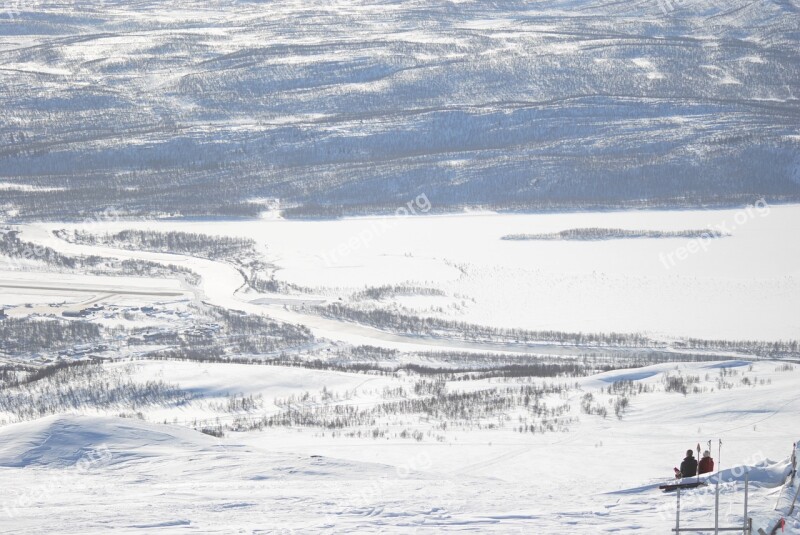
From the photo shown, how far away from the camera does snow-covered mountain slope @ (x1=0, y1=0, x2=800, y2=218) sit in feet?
357

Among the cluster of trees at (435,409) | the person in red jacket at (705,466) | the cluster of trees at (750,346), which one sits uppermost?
the cluster of trees at (750,346)

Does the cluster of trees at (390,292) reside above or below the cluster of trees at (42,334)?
above

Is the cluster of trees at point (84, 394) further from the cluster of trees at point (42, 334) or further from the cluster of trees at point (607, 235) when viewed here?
the cluster of trees at point (607, 235)

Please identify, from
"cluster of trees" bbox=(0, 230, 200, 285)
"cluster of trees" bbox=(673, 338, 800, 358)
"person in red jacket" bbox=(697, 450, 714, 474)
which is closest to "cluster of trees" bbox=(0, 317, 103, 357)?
"cluster of trees" bbox=(0, 230, 200, 285)

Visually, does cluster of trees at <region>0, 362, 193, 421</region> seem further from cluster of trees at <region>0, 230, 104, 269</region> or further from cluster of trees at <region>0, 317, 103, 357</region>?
cluster of trees at <region>0, 230, 104, 269</region>

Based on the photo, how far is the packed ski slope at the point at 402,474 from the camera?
21.9m

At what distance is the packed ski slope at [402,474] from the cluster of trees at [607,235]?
45032 mm

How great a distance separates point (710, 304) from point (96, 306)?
32.4 metres

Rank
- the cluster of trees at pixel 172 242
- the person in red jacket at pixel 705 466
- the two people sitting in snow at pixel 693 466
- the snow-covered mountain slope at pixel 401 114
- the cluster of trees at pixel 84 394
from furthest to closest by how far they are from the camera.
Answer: the snow-covered mountain slope at pixel 401 114
the cluster of trees at pixel 172 242
the cluster of trees at pixel 84 394
the person in red jacket at pixel 705 466
the two people sitting in snow at pixel 693 466

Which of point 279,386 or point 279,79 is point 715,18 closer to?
→ point 279,79

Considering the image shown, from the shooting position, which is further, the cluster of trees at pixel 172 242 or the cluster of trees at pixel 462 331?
the cluster of trees at pixel 172 242

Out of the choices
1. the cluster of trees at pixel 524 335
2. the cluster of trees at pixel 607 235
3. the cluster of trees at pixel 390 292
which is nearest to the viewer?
the cluster of trees at pixel 524 335

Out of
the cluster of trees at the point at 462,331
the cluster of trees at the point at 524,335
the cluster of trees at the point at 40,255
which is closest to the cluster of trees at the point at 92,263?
the cluster of trees at the point at 40,255

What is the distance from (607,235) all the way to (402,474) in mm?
61493
